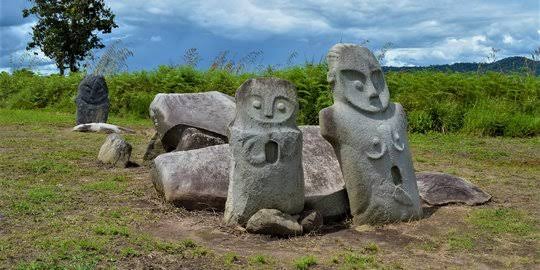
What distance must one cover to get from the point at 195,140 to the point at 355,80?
3226 mm

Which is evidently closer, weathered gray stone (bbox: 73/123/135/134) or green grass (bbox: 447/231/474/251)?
green grass (bbox: 447/231/474/251)

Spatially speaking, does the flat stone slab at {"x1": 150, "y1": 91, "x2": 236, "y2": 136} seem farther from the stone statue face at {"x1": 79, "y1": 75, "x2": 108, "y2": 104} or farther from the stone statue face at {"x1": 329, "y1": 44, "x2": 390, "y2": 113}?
the stone statue face at {"x1": 79, "y1": 75, "x2": 108, "y2": 104}

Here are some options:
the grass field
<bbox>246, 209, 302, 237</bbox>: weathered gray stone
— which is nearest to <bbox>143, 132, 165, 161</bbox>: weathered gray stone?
the grass field

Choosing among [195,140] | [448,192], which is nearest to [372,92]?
[448,192]

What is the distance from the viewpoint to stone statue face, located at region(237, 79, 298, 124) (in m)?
7.13

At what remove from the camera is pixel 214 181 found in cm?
782

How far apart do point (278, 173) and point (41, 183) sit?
3746mm

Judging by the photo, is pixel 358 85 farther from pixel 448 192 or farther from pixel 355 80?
pixel 448 192

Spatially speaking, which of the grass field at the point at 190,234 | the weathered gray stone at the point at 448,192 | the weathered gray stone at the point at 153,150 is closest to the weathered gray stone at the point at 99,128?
the weathered gray stone at the point at 153,150

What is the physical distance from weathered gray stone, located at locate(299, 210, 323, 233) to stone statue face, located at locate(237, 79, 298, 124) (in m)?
0.97

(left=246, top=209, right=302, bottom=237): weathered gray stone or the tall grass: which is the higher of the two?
the tall grass

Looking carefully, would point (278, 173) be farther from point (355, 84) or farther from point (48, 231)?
point (48, 231)

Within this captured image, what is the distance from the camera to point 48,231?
6645 millimetres

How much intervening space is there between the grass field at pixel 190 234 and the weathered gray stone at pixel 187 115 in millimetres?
662
